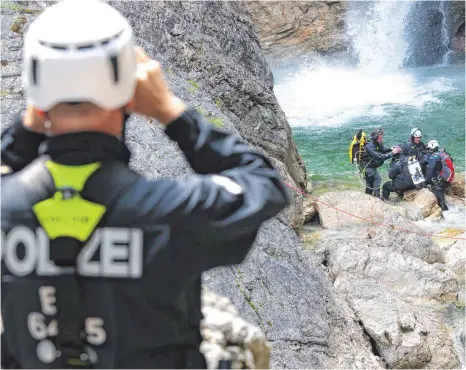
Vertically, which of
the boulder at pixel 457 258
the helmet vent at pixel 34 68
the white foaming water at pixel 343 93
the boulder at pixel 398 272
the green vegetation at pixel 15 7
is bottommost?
the white foaming water at pixel 343 93

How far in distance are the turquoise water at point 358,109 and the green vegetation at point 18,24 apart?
7.39 meters

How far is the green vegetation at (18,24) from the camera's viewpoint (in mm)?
5113

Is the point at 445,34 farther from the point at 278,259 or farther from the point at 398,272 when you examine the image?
the point at 278,259

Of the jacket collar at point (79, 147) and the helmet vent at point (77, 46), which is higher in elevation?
the helmet vent at point (77, 46)

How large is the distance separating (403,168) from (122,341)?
393 inches

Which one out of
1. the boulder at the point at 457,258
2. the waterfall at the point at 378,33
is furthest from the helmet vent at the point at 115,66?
the waterfall at the point at 378,33

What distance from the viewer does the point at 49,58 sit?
1.18m

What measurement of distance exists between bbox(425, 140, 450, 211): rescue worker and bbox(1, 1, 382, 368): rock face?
12.3ft

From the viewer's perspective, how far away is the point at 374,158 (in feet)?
35.8

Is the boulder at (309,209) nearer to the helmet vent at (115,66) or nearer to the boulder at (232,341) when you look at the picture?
the boulder at (232,341)

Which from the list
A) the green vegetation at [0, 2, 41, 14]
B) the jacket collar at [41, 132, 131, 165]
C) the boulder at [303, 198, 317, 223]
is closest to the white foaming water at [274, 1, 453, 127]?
the boulder at [303, 198, 317, 223]

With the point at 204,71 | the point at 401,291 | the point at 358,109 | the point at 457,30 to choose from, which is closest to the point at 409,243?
the point at 401,291

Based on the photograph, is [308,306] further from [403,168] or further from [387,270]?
[403,168]

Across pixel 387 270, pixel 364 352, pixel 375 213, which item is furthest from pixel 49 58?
pixel 375 213
